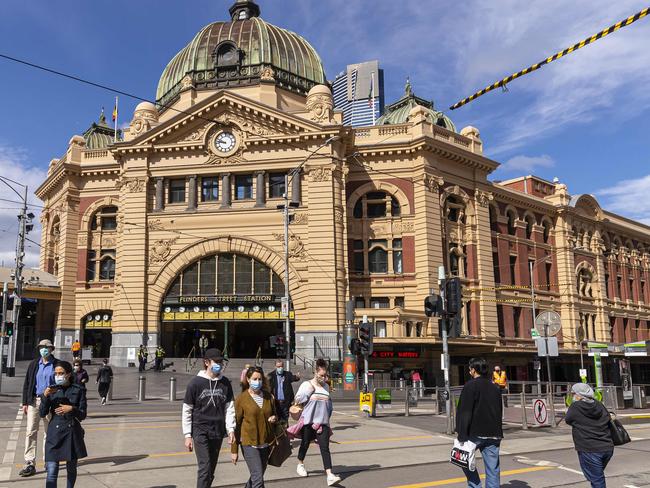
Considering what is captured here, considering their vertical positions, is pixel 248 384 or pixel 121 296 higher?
pixel 121 296

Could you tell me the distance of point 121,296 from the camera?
4200 centimetres

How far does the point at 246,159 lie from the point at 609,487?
3557cm

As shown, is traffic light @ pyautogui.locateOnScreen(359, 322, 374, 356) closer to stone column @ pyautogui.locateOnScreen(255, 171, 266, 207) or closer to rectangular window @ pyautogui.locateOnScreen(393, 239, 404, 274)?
rectangular window @ pyautogui.locateOnScreen(393, 239, 404, 274)

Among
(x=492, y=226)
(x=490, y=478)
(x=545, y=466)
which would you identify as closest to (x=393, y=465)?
(x=545, y=466)

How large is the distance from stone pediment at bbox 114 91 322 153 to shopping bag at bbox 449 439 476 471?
35.5m

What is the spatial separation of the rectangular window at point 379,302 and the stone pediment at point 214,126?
12703 mm

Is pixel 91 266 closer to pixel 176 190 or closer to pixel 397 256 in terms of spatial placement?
pixel 176 190

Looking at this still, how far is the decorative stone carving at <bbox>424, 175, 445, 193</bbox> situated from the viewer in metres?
42.9

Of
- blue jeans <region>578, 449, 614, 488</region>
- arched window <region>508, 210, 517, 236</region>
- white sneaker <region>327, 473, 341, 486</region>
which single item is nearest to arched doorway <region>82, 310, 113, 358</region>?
arched window <region>508, 210, 517, 236</region>

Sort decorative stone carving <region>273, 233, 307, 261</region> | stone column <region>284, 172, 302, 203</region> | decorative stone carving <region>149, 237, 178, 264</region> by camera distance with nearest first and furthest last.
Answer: decorative stone carving <region>273, 233, 307, 261</region>, stone column <region>284, 172, 302, 203</region>, decorative stone carving <region>149, 237, 178, 264</region>

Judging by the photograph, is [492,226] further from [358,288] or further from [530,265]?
[358,288]

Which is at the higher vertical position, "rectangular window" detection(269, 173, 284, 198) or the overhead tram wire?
"rectangular window" detection(269, 173, 284, 198)

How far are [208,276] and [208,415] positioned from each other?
34.9 meters

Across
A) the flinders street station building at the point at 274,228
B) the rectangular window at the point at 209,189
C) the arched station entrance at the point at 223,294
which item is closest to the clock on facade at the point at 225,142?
the flinders street station building at the point at 274,228
